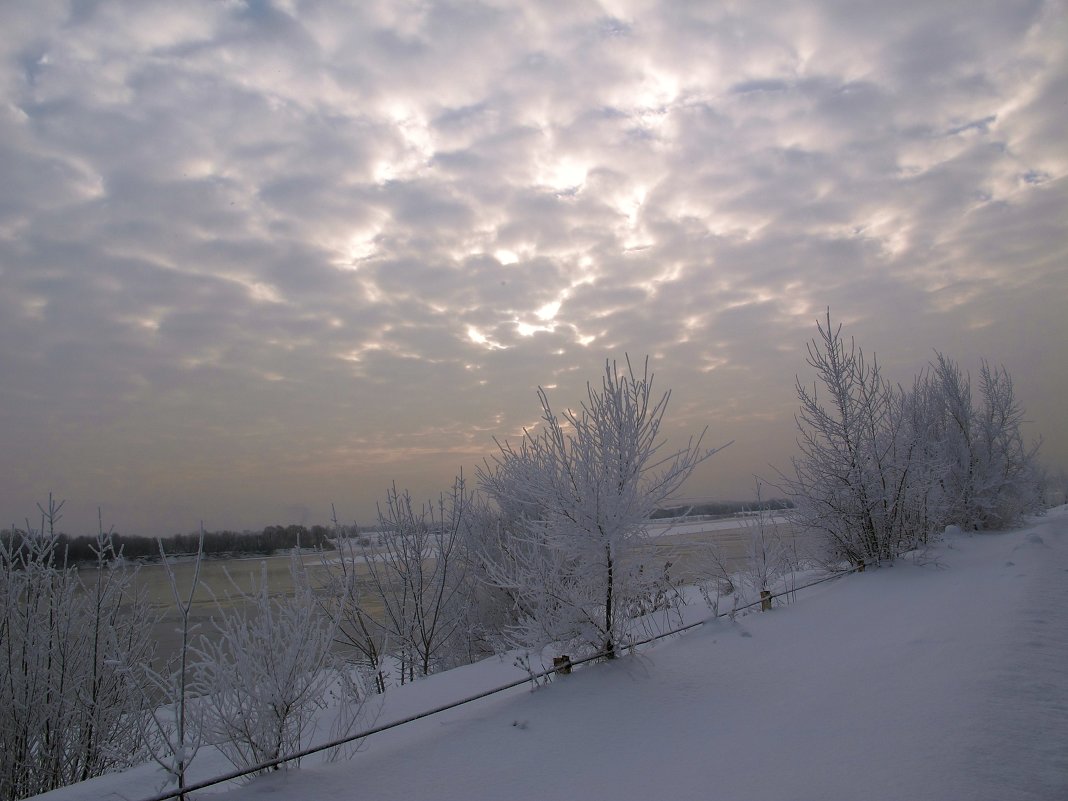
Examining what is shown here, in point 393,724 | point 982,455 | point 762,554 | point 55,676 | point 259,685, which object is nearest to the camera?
point 259,685

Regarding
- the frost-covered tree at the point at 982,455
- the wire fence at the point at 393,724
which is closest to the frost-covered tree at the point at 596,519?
the wire fence at the point at 393,724

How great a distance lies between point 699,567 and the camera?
39.1ft

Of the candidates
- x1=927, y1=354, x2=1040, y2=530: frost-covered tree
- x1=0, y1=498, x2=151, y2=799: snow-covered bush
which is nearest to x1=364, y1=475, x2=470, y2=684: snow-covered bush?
x1=0, y1=498, x2=151, y2=799: snow-covered bush

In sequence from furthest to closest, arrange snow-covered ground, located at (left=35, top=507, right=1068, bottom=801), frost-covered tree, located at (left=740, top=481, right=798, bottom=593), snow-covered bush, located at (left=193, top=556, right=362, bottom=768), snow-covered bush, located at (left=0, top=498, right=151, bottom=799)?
1. frost-covered tree, located at (left=740, top=481, right=798, bottom=593)
2. snow-covered bush, located at (left=0, top=498, right=151, bottom=799)
3. snow-covered bush, located at (left=193, top=556, right=362, bottom=768)
4. snow-covered ground, located at (left=35, top=507, right=1068, bottom=801)

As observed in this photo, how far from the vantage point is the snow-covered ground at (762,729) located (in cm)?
356

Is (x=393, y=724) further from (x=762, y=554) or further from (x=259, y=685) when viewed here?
(x=762, y=554)

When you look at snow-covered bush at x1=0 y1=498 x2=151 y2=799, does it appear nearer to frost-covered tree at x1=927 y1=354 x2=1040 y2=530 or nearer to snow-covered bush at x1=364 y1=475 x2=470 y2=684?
snow-covered bush at x1=364 y1=475 x2=470 y2=684

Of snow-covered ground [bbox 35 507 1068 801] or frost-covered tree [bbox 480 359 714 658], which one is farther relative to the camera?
frost-covered tree [bbox 480 359 714 658]

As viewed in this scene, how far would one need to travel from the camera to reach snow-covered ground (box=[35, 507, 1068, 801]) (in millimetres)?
3561

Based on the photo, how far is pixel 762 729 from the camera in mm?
4496

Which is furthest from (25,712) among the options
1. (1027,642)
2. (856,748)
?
(1027,642)

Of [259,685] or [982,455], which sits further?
[982,455]

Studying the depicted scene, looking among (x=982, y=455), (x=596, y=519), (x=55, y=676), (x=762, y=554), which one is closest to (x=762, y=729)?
(x=596, y=519)

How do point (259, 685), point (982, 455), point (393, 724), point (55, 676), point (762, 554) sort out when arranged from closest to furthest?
point (259, 685) < point (393, 724) < point (55, 676) < point (762, 554) < point (982, 455)
